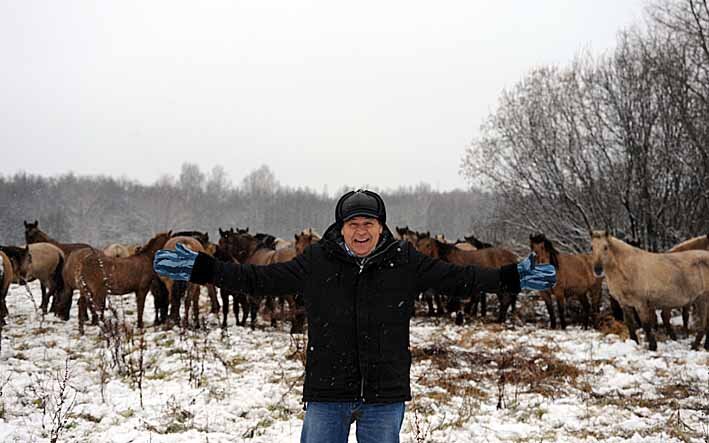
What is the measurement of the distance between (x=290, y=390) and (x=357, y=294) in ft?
12.5

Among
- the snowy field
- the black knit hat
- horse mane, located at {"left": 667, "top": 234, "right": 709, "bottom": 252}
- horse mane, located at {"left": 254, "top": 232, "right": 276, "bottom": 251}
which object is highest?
the black knit hat

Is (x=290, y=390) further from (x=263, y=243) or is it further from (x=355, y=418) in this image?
Result: (x=263, y=243)

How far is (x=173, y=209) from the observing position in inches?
2431

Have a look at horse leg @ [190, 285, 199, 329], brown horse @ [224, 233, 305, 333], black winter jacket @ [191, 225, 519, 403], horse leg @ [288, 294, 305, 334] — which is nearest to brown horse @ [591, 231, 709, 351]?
horse leg @ [288, 294, 305, 334]

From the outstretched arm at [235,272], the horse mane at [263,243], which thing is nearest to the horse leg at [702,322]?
the outstretched arm at [235,272]

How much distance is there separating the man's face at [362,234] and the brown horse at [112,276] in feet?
24.4

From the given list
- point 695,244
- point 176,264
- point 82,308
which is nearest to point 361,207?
point 176,264

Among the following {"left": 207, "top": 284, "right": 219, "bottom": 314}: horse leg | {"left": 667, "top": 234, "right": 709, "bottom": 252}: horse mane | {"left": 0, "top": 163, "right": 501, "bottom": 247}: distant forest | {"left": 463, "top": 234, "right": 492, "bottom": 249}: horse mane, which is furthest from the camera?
{"left": 0, "top": 163, "right": 501, "bottom": 247}: distant forest

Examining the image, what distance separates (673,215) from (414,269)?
51.5 ft

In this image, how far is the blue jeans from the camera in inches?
108

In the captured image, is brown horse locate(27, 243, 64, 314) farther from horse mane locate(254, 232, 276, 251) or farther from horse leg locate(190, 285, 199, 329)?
horse mane locate(254, 232, 276, 251)

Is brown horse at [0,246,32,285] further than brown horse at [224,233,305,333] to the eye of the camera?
Yes

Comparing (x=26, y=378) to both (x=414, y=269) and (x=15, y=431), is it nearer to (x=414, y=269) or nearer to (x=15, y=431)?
(x=15, y=431)

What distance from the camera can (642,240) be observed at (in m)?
16.0
